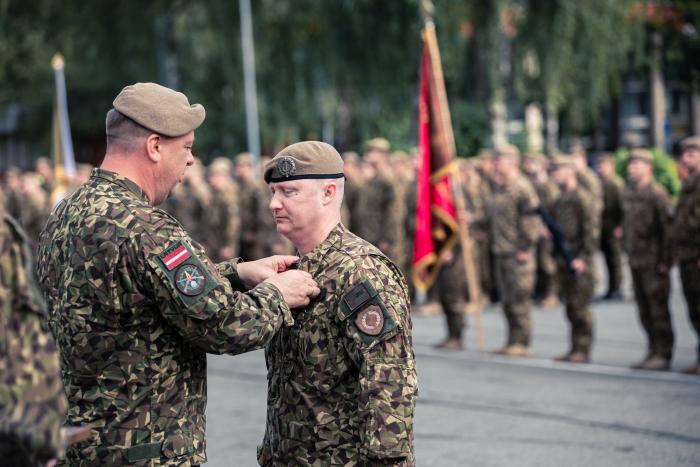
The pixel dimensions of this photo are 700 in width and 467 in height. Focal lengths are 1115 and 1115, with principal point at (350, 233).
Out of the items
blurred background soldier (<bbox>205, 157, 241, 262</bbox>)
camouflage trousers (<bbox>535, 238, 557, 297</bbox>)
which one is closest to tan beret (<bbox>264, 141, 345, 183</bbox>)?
camouflage trousers (<bbox>535, 238, 557, 297</bbox>)

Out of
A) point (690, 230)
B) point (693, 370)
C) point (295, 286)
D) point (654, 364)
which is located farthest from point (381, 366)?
point (654, 364)

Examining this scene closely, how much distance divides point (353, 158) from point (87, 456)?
15.4 m

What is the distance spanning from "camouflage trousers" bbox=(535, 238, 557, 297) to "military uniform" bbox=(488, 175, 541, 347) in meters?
3.59

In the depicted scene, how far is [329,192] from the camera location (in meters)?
3.77

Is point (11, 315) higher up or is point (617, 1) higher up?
point (617, 1)

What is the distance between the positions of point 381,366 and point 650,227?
25.8 ft

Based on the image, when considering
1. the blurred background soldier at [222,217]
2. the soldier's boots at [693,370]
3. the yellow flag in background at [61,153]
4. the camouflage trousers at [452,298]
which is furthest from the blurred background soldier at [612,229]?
the yellow flag in background at [61,153]

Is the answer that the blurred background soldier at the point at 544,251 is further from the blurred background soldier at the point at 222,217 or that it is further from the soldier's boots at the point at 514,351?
the blurred background soldier at the point at 222,217

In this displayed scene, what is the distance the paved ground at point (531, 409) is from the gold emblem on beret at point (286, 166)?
11.8ft

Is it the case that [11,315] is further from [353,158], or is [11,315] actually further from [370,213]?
[353,158]

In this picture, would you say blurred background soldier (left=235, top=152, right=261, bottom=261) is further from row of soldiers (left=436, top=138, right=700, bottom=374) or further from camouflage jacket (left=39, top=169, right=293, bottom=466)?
camouflage jacket (left=39, top=169, right=293, bottom=466)

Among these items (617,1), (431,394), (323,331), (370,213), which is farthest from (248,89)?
(323,331)

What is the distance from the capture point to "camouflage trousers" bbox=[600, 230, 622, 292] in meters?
16.4

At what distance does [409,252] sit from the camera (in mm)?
16375
